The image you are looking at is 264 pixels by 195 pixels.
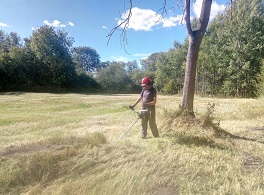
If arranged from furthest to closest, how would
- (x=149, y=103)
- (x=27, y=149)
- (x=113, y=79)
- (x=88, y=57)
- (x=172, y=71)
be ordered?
(x=88, y=57), (x=113, y=79), (x=172, y=71), (x=149, y=103), (x=27, y=149)

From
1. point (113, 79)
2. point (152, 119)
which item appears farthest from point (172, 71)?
point (152, 119)

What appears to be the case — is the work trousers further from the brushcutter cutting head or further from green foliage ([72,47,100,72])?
green foliage ([72,47,100,72])

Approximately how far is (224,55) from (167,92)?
13.6 metres

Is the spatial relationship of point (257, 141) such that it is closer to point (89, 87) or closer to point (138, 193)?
point (138, 193)

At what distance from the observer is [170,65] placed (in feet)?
148

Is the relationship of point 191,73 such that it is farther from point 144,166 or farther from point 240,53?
point 240,53

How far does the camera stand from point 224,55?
30219 millimetres

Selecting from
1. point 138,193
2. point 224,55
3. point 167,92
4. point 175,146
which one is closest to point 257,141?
point 175,146

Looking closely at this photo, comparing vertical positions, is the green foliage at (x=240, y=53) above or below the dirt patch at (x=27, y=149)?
above

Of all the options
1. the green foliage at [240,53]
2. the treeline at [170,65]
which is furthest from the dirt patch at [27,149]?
the green foliage at [240,53]

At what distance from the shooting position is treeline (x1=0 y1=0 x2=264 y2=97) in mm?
27188

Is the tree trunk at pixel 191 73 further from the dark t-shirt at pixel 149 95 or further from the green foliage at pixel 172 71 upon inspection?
the green foliage at pixel 172 71

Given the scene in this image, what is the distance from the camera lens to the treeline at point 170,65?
27188 millimetres

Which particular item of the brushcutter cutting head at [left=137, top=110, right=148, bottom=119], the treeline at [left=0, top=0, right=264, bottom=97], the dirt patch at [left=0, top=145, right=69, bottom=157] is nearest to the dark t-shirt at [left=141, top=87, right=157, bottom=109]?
the brushcutter cutting head at [left=137, top=110, right=148, bottom=119]
